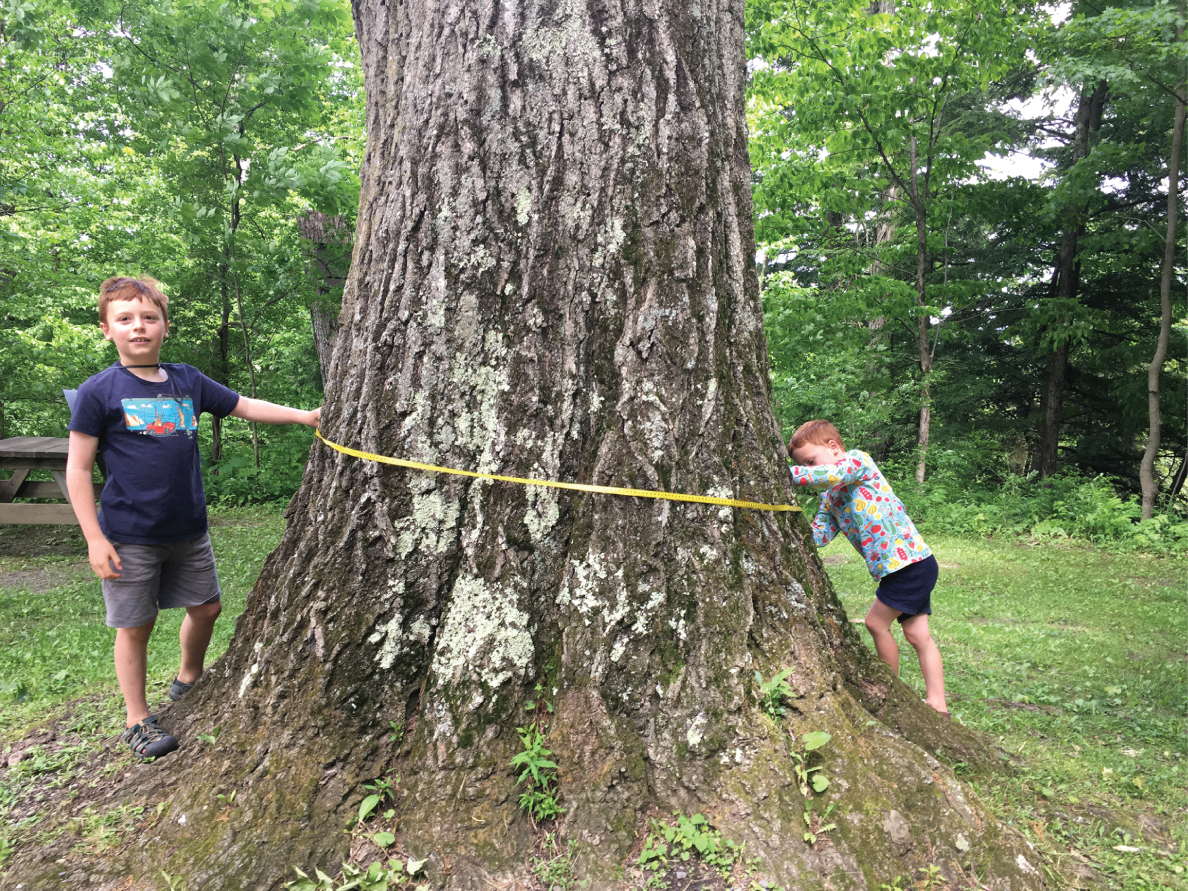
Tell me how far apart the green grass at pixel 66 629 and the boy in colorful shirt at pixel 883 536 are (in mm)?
3193

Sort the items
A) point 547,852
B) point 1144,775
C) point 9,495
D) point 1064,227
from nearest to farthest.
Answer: point 547,852, point 1144,775, point 9,495, point 1064,227

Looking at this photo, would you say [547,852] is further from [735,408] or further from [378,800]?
[735,408]

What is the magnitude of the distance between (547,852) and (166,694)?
2265 millimetres

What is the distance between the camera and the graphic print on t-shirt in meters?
2.44

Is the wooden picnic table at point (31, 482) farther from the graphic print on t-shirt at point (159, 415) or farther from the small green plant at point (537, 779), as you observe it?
the small green plant at point (537, 779)

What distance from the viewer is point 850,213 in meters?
10.4

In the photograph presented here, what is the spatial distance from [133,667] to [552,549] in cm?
171

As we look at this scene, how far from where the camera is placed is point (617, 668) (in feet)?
6.12

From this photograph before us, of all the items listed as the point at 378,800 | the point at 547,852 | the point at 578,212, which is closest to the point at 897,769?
the point at 547,852

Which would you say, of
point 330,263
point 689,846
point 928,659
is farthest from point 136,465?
point 330,263

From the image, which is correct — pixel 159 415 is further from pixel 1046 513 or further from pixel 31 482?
pixel 1046 513

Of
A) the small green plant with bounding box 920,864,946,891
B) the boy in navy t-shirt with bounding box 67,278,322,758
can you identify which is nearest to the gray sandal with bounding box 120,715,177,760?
the boy in navy t-shirt with bounding box 67,278,322,758

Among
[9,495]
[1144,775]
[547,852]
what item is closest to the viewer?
[547,852]

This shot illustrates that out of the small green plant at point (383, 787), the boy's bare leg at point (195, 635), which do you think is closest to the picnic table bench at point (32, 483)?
the boy's bare leg at point (195, 635)
